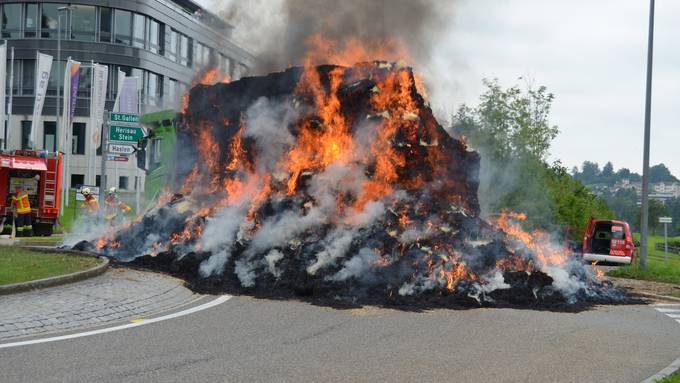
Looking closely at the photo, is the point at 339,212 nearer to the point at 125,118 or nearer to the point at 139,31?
the point at 125,118

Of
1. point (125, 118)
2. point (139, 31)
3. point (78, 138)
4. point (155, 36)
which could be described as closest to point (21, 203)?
point (125, 118)

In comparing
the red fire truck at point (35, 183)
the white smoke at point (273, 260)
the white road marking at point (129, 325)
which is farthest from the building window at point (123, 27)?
the white road marking at point (129, 325)

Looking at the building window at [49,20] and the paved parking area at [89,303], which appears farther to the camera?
the building window at [49,20]

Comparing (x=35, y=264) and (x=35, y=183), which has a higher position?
(x=35, y=183)

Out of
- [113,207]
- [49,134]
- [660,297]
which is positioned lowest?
[660,297]

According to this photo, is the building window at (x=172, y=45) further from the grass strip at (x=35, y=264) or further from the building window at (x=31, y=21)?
the grass strip at (x=35, y=264)

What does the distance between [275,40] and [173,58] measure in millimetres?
33972

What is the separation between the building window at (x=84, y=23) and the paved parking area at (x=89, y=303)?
37.4 metres

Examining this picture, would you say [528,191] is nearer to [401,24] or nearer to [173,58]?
[401,24]

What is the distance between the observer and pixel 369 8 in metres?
15.9

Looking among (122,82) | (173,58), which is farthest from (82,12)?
(122,82)

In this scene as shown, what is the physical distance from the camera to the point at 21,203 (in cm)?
2175

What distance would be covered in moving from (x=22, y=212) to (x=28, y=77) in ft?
84.7

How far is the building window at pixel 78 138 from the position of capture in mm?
44250
